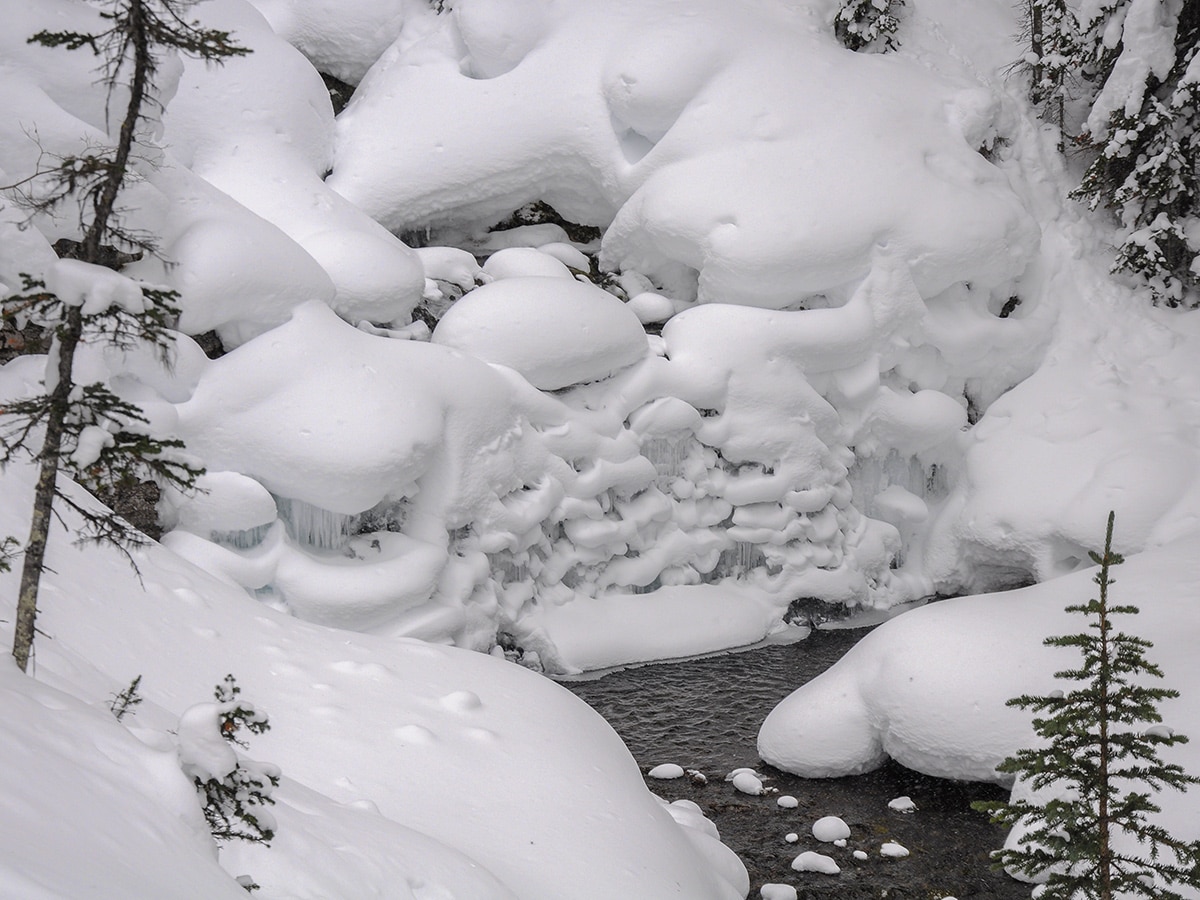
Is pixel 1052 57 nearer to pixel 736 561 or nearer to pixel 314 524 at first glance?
pixel 736 561

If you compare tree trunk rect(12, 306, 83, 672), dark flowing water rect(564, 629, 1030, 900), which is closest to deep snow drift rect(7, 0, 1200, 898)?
dark flowing water rect(564, 629, 1030, 900)

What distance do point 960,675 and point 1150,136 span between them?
6.92 meters

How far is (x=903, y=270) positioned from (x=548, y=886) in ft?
27.3

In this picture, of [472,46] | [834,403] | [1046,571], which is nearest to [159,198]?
[472,46]

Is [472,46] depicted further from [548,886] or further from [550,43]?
[548,886]

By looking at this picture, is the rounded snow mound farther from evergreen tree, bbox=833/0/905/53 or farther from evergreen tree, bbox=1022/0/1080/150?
evergreen tree, bbox=1022/0/1080/150

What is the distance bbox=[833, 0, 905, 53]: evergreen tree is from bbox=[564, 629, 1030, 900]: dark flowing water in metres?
7.21

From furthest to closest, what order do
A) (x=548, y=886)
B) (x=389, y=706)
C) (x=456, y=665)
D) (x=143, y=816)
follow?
(x=456, y=665) → (x=389, y=706) → (x=548, y=886) → (x=143, y=816)

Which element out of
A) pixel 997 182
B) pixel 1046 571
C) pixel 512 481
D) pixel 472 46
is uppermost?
pixel 472 46

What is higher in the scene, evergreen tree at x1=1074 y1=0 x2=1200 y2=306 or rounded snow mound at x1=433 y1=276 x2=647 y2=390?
evergreen tree at x1=1074 y1=0 x2=1200 y2=306

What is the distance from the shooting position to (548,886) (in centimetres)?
421

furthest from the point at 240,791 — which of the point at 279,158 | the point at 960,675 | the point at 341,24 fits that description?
the point at 341,24

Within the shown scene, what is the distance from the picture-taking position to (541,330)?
9.60 m

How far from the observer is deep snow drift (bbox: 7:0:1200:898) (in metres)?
5.63
